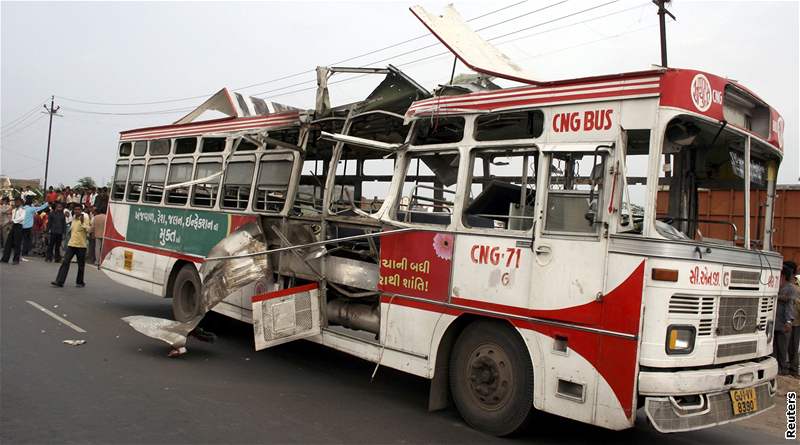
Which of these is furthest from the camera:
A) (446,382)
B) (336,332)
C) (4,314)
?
(4,314)

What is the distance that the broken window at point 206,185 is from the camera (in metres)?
9.18

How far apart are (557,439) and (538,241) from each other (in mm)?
1758

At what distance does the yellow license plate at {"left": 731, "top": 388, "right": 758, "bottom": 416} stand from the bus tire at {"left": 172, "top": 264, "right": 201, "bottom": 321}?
7.01 metres

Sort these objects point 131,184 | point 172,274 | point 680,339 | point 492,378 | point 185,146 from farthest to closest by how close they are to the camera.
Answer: point 131,184 < point 185,146 < point 172,274 < point 492,378 < point 680,339

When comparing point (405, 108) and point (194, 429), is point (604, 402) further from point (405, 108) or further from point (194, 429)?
point (405, 108)

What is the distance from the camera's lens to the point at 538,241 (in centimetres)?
505

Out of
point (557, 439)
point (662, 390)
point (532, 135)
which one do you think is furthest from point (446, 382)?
point (532, 135)

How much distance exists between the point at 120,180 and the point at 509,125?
8666 mm

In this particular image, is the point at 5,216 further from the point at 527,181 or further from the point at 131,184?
the point at 527,181

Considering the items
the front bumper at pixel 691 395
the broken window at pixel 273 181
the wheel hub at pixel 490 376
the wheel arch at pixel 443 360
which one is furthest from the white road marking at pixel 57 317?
the front bumper at pixel 691 395

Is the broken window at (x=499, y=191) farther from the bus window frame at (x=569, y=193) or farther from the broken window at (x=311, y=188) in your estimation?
the broken window at (x=311, y=188)

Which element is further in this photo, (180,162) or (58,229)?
(58,229)

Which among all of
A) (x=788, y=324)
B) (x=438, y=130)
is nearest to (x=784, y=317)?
(x=788, y=324)

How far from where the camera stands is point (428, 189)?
6.56 meters
